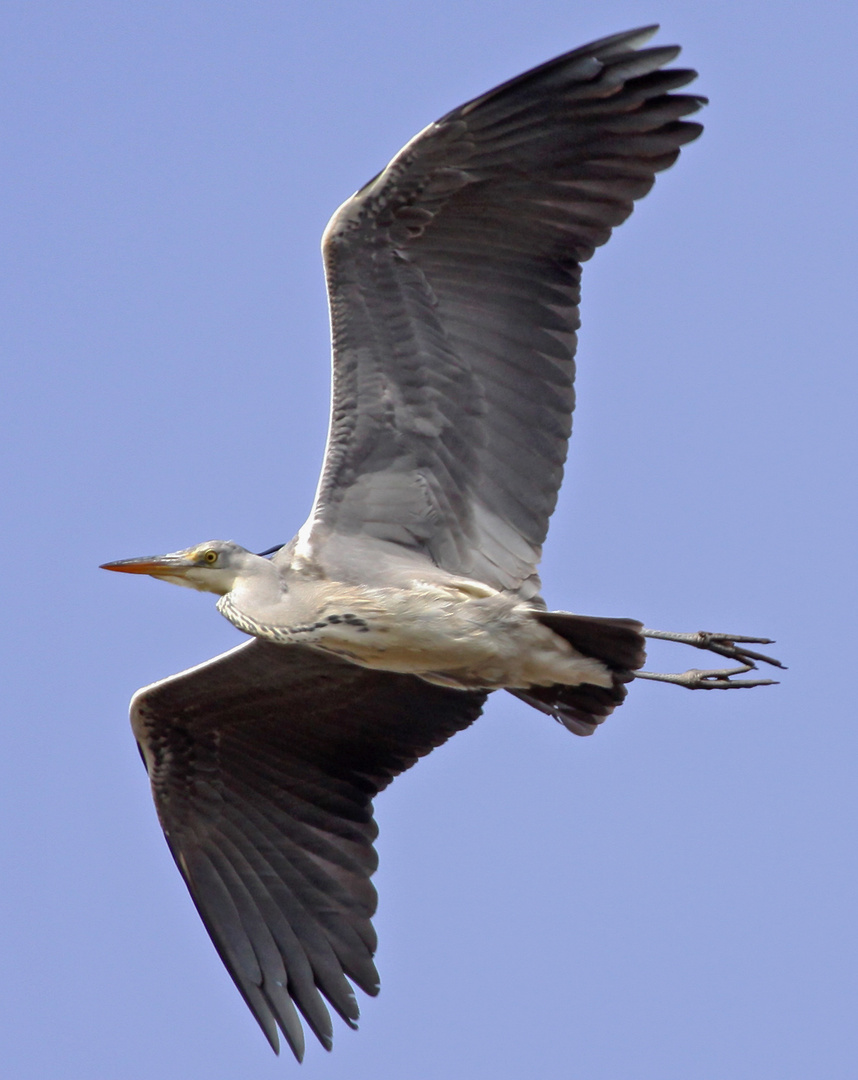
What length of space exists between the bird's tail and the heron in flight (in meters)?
0.01

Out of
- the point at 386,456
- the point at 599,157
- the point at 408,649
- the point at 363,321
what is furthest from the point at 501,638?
the point at 599,157

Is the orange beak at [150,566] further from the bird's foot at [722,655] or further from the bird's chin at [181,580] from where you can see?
the bird's foot at [722,655]

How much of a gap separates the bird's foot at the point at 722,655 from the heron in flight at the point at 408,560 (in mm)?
14

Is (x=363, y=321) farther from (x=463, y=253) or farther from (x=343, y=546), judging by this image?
(x=343, y=546)

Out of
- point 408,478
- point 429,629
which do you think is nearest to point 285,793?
point 429,629

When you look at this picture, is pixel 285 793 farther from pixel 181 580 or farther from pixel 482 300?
pixel 482 300

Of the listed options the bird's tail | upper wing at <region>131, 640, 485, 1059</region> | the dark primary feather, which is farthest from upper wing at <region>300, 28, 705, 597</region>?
upper wing at <region>131, 640, 485, 1059</region>

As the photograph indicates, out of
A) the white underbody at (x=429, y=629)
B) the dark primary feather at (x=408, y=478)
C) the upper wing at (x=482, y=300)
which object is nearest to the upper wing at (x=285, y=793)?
the dark primary feather at (x=408, y=478)

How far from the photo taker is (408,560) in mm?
8977

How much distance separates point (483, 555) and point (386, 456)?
27.5 inches

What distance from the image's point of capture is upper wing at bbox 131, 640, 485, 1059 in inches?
380

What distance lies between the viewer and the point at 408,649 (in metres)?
8.86

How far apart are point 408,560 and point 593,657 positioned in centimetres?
103

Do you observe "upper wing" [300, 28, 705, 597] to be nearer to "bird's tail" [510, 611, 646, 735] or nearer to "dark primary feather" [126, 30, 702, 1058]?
"dark primary feather" [126, 30, 702, 1058]
